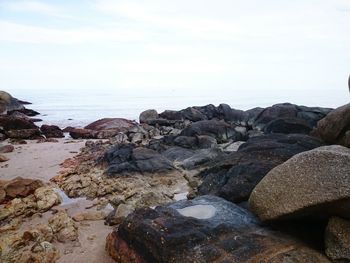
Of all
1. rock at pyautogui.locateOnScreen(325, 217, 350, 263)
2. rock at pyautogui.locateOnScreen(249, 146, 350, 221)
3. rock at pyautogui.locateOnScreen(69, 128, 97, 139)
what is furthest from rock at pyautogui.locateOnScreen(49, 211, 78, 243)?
rock at pyautogui.locateOnScreen(69, 128, 97, 139)

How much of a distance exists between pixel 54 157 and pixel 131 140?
388 cm

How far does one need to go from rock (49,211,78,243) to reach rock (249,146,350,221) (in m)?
3.00

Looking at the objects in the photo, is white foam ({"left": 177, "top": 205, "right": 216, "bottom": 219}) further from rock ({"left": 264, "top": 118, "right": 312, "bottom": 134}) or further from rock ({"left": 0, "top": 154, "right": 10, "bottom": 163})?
rock ({"left": 264, "top": 118, "right": 312, "bottom": 134})

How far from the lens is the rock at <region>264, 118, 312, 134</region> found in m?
13.2

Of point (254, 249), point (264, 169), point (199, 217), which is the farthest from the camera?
point (264, 169)

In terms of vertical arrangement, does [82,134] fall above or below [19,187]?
below

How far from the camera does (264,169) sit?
251 inches

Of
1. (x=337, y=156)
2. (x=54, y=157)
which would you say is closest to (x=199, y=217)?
(x=337, y=156)

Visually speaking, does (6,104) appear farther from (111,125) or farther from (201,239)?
(201,239)

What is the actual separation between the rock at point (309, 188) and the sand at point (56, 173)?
2347 mm

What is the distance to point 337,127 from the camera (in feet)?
27.4

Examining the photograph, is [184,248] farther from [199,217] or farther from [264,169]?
[264,169]

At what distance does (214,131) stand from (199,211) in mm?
9980

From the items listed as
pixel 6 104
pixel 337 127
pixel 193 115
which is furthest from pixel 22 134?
pixel 6 104
